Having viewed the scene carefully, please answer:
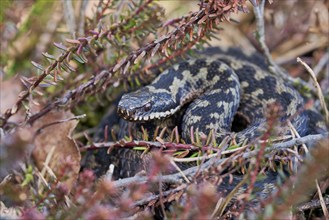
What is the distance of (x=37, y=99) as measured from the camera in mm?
4980

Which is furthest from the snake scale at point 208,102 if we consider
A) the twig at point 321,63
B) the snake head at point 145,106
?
the twig at point 321,63

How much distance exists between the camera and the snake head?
454 centimetres

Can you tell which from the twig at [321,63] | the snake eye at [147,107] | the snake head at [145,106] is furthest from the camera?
the twig at [321,63]

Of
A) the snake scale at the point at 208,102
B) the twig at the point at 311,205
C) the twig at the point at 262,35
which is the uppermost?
the twig at the point at 262,35

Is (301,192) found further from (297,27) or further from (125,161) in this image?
(297,27)

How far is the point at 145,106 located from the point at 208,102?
0.61m

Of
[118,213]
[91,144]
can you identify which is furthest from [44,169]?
[118,213]

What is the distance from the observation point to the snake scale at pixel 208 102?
4.57m

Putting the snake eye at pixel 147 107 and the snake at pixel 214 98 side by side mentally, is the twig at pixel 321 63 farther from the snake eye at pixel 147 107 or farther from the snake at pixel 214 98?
the snake eye at pixel 147 107

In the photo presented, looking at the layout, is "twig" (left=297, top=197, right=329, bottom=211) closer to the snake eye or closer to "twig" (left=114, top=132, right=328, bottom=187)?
"twig" (left=114, top=132, right=328, bottom=187)

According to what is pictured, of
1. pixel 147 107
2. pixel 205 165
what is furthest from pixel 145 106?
pixel 205 165

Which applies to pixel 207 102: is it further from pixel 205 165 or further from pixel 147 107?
pixel 205 165

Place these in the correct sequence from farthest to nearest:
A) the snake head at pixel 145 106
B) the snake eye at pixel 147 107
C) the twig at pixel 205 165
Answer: the snake eye at pixel 147 107 < the snake head at pixel 145 106 < the twig at pixel 205 165

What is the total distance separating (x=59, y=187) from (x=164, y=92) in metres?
2.15
